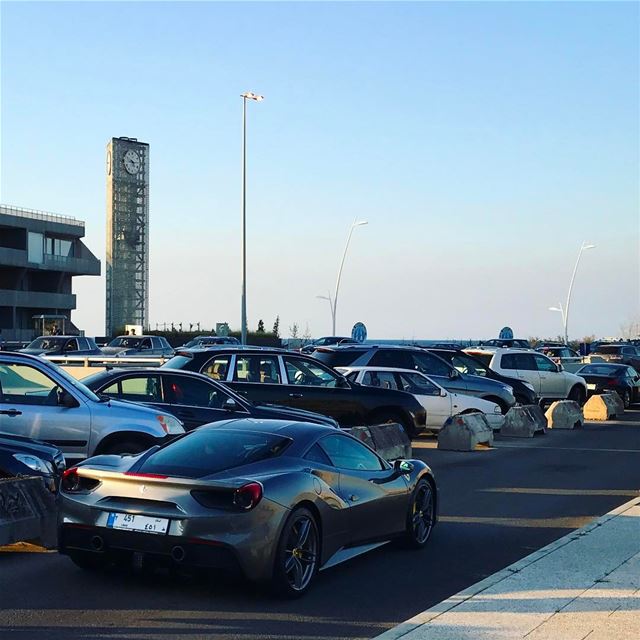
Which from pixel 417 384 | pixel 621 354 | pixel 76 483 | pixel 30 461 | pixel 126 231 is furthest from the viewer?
pixel 126 231

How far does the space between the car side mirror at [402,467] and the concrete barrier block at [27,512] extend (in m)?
3.07

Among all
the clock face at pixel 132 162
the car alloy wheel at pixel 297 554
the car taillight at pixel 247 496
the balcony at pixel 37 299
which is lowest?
the car alloy wheel at pixel 297 554

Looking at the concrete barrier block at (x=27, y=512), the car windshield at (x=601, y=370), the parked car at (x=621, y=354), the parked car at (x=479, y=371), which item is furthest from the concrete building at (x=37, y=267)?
the concrete barrier block at (x=27, y=512)

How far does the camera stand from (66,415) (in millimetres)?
12117

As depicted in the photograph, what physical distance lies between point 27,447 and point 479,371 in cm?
1730

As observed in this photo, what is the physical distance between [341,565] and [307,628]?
2026mm

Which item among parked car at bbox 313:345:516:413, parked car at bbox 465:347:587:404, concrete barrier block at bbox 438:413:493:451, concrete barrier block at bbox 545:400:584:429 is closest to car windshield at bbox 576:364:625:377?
parked car at bbox 465:347:587:404

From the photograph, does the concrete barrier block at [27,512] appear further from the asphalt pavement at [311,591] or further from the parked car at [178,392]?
the parked car at [178,392]

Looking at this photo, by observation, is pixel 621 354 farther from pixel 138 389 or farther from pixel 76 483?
pixel 76 483

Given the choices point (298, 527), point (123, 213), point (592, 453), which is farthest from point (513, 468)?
point (123, 213)

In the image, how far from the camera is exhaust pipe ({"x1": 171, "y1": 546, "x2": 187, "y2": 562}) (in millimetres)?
7238

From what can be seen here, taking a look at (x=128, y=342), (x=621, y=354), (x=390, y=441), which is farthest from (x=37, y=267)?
(x=390, y=441)

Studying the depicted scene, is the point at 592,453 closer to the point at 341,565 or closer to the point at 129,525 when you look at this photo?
the point at 341,565

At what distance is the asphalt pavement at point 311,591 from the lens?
6.83 metres
